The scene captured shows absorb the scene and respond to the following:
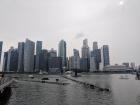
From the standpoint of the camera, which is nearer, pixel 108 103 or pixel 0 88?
pixel 108 103

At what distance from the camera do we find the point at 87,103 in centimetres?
5466

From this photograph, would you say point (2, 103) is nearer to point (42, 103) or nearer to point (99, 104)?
point (42, 103)

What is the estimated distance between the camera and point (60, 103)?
5447 centimetres

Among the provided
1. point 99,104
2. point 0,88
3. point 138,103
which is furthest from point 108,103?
point 0,88

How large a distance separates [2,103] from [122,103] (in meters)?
35.9

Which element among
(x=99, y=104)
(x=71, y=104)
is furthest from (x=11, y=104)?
(x=99, y=104)

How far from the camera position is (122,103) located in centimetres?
5453

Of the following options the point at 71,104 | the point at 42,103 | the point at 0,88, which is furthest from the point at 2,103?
the point at 71,104

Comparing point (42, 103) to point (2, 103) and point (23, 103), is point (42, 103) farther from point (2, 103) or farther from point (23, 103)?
point (2, 103)

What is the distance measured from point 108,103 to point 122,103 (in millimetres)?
4177

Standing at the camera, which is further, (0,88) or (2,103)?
(0,88)

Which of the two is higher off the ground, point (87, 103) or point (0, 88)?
point (0, 88)

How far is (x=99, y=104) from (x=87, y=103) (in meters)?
3.64

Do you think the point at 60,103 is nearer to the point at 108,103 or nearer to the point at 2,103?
the point at 108,103
